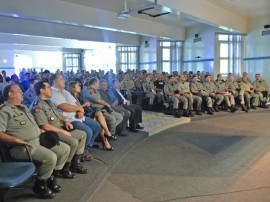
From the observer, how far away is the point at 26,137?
2.57m

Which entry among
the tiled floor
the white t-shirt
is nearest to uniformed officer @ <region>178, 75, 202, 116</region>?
the tiled floor

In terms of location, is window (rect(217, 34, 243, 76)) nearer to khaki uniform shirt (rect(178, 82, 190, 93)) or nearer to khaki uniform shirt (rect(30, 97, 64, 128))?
khaki uniform shirt (rect(178, 82, 190, 93))

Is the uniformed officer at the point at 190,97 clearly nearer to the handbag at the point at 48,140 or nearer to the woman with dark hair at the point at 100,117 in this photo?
the woman with dark hair at the point at 100,117

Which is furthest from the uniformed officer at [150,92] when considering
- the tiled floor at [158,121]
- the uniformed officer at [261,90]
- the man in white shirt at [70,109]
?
the man in white shirt at [70,109]

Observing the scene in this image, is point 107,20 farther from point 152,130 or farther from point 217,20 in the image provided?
point 152,130

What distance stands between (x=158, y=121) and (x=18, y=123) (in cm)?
446

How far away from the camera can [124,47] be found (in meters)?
15.6

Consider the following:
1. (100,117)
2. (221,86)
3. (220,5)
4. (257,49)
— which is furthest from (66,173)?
(257,49)

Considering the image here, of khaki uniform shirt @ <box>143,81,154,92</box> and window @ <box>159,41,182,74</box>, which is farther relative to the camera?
window @ <box>159,41,182,74</box>

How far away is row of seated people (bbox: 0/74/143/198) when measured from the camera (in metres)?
2.53

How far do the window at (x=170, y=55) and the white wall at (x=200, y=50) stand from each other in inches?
12.9

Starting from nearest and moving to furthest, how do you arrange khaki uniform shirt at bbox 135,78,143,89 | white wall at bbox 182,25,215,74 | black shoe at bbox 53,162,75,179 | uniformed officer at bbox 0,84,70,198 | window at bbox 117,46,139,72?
1. uniformed officer at bbox 0,84,70,198
2. black shoe at bbox 53,162,75,179
3. khaki uniform shirt at bbox 135,78,143,89
4. white wall at bbox 182,25,215,74
5. window at bbox 117,46,139,72

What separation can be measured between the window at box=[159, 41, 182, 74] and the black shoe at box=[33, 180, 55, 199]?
479 inches

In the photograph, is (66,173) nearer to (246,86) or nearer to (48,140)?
(48,140)
